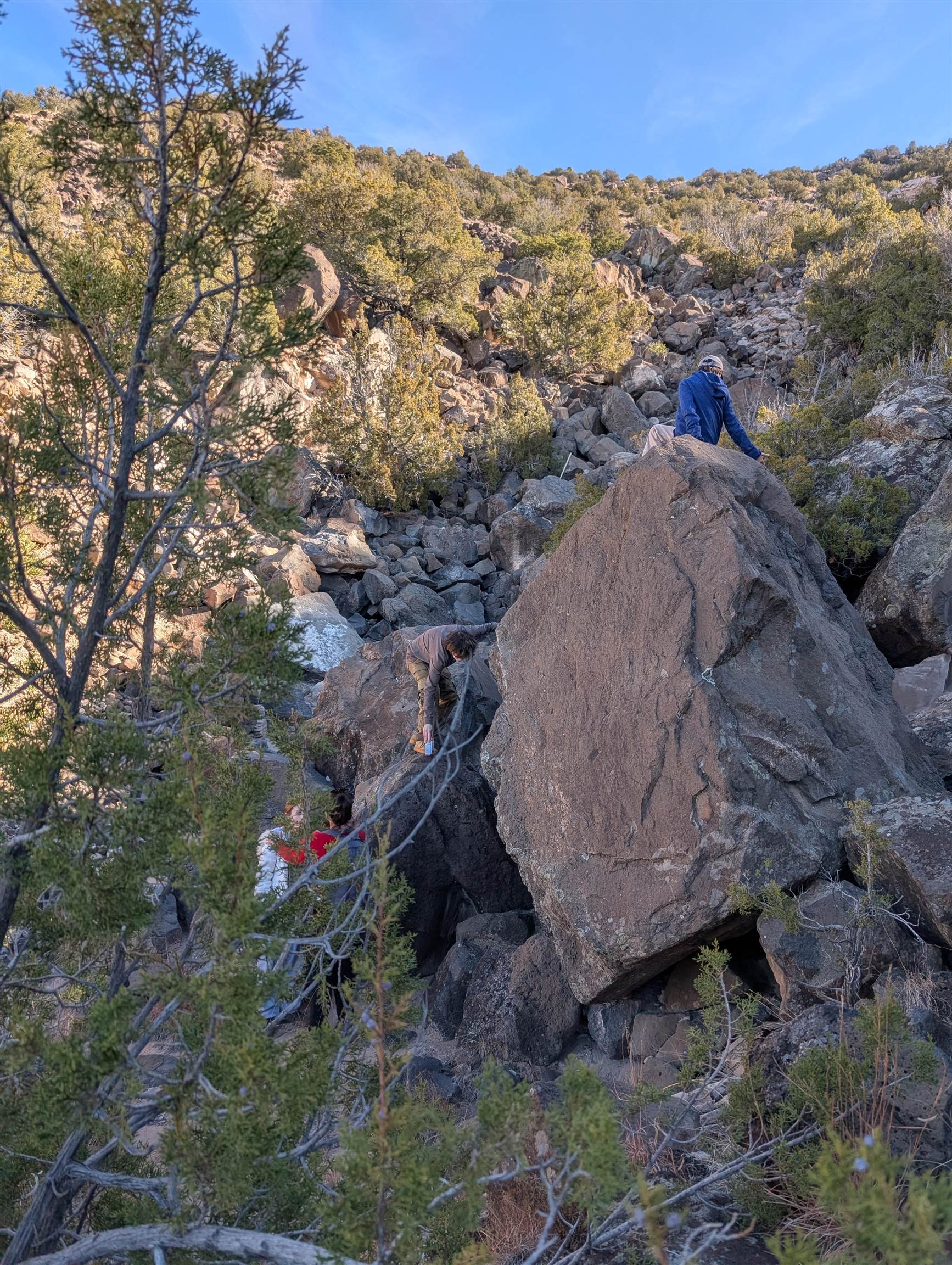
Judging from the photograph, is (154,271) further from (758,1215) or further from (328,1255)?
(758,1215)

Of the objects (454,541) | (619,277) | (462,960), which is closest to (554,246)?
(619,277)

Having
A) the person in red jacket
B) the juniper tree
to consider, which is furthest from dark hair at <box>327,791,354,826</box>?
the juniper tree

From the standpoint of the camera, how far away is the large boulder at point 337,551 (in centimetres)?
1128

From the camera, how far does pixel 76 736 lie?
9.17 ft

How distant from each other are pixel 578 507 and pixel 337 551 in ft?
12.9

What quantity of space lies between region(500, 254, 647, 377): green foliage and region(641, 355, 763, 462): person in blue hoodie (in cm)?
1169

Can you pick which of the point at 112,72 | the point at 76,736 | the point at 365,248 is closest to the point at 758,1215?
the point at 76,736

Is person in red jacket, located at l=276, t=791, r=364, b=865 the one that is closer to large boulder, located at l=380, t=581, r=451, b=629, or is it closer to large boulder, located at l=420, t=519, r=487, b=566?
large boulder, located at l=380, t=581, r=451, b=629

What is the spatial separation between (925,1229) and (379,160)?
32608mm

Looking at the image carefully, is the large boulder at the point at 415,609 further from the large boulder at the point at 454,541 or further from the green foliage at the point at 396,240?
the green foliage at the point at 396,240

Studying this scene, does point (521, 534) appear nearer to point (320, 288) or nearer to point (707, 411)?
point (707, 411)

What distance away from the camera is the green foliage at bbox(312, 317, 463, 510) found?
13508 millimetres

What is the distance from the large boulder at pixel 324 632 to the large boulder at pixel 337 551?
0.95m

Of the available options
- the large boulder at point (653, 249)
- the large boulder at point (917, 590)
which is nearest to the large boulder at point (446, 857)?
the large boulder at point (917, 590)
